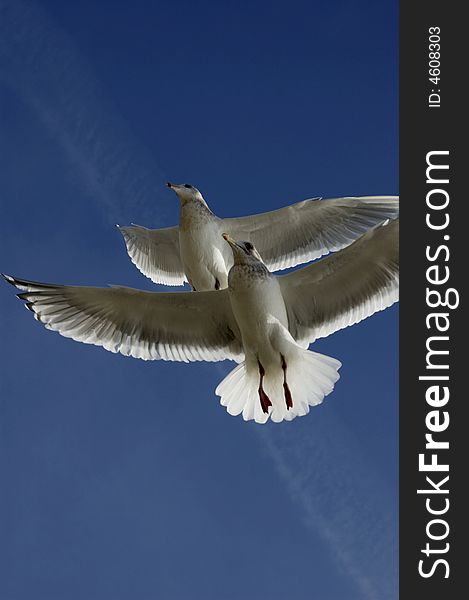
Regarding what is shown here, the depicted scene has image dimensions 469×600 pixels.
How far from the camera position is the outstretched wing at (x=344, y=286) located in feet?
15.7

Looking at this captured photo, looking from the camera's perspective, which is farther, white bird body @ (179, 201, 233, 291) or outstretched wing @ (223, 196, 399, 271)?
outstretched wing @ (223, 196, 399, 271)

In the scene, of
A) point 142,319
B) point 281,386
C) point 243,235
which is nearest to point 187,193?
point 243,235

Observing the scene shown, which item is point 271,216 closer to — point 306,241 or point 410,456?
point 306,241

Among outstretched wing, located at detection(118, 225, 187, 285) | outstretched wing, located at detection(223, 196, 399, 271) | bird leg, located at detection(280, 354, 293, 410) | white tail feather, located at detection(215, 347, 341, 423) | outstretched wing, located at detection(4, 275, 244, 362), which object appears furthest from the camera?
outstretched wing, located at detection(118, 225, 187, 285)

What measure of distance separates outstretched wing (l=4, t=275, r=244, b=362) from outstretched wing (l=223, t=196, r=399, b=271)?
139cm

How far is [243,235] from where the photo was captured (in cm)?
663

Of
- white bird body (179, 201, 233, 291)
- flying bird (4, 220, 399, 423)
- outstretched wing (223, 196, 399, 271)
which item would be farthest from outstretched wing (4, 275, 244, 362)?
outstretched wing (223, 196, 399, 271)

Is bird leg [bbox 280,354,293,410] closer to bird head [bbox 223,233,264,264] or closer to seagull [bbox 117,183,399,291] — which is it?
bird head [bbox 223,233,264,264]

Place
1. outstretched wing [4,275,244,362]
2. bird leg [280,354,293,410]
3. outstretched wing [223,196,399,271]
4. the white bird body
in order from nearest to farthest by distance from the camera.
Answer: bird leg [280,354,293,410] → outstretched wing [4,275,244,362] → the white bird body → outstretched wing [223,196,399,271]

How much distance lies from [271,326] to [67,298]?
121 cm

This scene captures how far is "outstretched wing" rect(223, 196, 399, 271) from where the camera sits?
6484 mm

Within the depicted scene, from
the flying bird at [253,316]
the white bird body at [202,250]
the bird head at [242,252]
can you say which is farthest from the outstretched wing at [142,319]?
the white bird body at [202,250]

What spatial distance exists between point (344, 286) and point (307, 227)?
5.78 feet

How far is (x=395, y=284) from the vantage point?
15.9 feet
